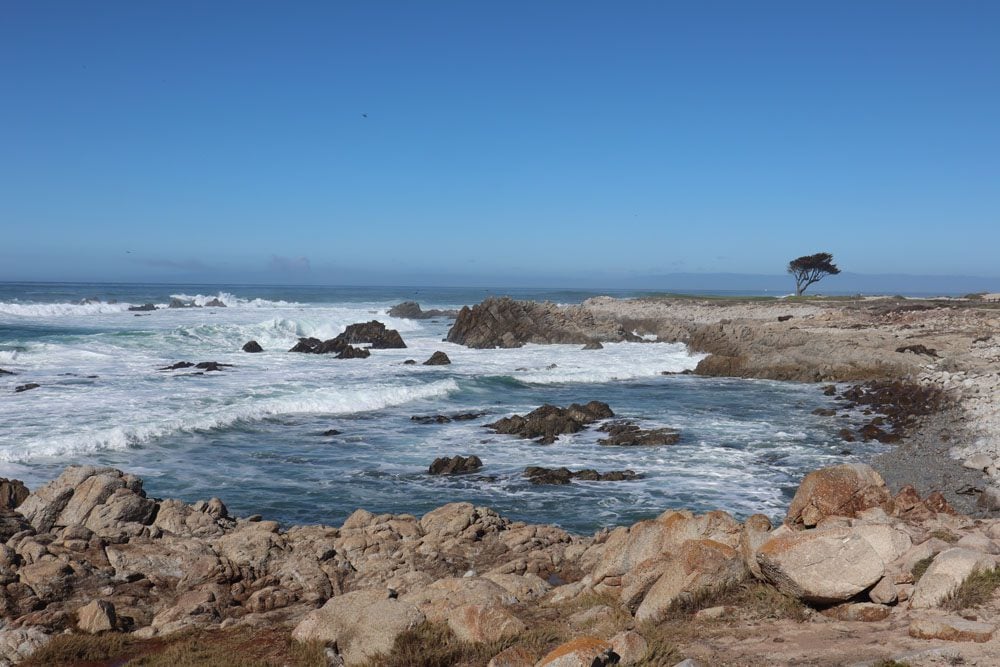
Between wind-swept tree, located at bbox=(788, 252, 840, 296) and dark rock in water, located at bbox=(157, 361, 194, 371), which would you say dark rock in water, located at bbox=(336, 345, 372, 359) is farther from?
wind-swept tree, located at bbox=(788, 252, 840, 296)

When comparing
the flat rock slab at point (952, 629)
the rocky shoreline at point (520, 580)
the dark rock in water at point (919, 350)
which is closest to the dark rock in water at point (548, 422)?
the rocky shoreline at point (520, 580)

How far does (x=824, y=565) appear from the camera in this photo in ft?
21.6

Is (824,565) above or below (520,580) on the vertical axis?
above

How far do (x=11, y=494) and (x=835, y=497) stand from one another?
12.3 m

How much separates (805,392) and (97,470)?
993 inches

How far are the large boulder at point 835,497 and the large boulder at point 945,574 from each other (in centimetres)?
170

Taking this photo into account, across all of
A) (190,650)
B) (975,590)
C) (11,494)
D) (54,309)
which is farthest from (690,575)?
(54,309)

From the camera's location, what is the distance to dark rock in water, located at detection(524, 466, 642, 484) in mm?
16384

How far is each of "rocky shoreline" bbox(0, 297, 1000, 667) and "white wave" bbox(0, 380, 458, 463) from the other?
265 inches

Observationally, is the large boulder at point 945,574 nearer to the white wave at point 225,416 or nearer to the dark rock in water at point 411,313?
the white wave at point 225,416

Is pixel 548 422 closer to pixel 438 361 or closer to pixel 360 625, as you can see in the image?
pixel 360 625

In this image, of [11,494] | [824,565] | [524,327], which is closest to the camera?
[824,565]

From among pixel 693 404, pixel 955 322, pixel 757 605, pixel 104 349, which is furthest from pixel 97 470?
pixel 955 322

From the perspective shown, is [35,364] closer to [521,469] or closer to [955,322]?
[521,469]
